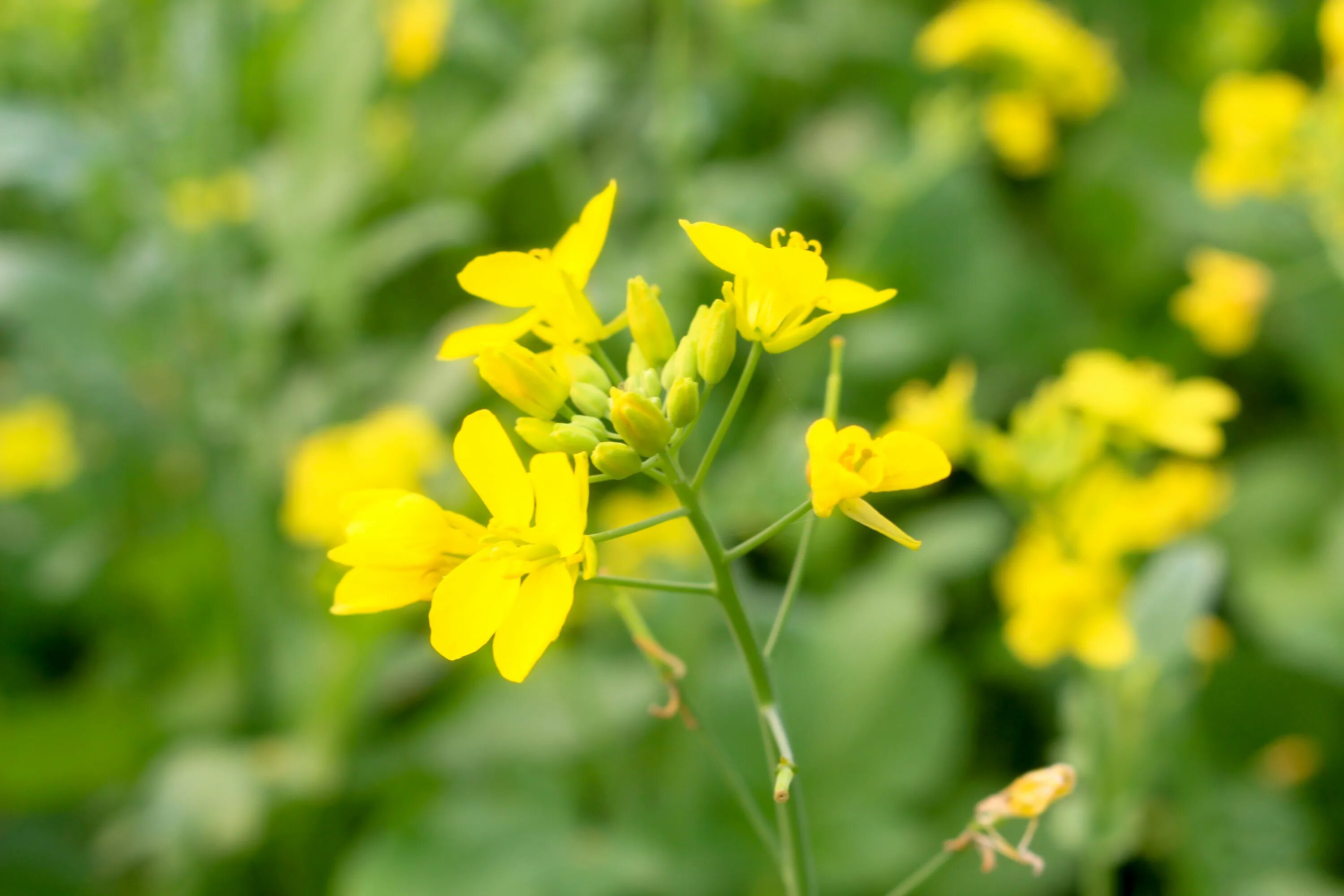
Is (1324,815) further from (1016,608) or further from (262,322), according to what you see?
(262,322)

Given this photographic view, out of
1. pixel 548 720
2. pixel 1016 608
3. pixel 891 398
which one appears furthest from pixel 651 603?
pixel 891 398

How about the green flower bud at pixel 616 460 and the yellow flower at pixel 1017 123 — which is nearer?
the green flower bud at pixel 616 460

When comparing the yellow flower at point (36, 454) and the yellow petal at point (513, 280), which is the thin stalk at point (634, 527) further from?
the yellow flower at point (36, 454)

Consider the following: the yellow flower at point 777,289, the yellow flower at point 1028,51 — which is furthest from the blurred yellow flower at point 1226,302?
the yellow flower at point 777,289

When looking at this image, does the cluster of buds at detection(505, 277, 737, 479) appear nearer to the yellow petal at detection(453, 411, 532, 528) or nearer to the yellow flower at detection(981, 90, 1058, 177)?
the yellow petal at detection(453, 411, 532, 528)

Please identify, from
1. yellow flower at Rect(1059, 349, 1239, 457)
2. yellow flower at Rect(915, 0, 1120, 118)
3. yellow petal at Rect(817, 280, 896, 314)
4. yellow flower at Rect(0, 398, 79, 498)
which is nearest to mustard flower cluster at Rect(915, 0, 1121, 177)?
yellow flower at Rect(915, 0, 1120, 118)

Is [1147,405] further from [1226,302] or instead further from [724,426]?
[724,426]
